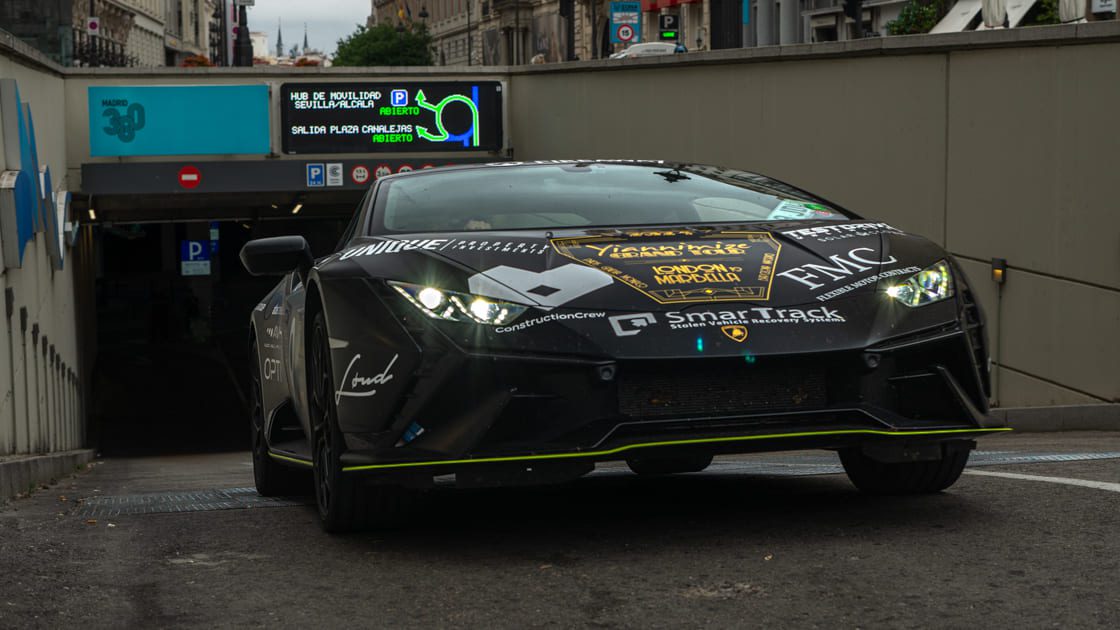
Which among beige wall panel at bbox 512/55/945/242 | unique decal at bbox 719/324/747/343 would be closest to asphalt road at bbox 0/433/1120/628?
unique decal at bbox 719/324/747/343

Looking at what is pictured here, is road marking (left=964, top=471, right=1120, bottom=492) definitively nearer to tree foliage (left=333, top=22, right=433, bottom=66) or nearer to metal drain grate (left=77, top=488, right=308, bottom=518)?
metal drain grate (left=77, top=488, right=308, bottom=518)

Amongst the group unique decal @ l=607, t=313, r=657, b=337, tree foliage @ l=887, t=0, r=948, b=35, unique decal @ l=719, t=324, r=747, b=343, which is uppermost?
tree foliage @ l=887, t=0, r=948, b=35

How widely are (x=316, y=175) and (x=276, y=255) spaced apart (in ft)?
85.0

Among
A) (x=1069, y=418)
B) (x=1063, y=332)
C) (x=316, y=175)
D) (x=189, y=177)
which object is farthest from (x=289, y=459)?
(x=316, y=175)

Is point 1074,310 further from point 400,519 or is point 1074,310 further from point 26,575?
point 26,575

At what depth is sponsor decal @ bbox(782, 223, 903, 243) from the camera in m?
5.42

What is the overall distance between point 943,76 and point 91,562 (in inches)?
508

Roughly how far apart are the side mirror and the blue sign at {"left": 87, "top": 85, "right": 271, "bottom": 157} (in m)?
24.0

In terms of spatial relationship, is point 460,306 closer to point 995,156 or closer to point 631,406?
point 631,406

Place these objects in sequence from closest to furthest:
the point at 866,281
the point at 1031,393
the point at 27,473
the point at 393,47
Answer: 1. the point at 866,281
2. the point at 27,473
3. the point at 1031,393
4. the point at 393,47

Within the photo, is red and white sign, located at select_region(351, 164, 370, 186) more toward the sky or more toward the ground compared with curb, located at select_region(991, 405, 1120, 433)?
more toward the sky

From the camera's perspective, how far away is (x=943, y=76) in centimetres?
1650

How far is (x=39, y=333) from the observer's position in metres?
15.6

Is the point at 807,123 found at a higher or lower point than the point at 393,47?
lower
